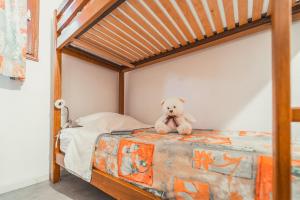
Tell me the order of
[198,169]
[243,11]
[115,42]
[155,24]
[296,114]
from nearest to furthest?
[296,114], [198,169], [243,11], [155,24], [115,42]

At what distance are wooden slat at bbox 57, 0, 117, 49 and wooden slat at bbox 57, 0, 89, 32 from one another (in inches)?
3.3

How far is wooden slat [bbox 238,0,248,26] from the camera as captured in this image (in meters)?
0.96

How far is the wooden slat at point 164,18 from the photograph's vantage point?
937 millimetres

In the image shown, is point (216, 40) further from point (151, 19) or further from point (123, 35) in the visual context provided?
point (123, 35)

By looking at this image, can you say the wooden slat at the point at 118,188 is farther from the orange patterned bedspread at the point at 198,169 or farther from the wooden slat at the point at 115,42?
the wooden slat at the point at 115,42

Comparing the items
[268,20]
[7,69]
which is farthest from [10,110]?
[268,20]

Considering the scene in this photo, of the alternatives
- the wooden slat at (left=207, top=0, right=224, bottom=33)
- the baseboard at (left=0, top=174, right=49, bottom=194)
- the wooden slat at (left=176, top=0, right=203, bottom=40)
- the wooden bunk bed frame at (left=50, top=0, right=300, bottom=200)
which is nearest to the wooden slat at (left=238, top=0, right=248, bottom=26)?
the wooden bunk bed frame at (left=50, top=0, right=300, bottom=200)

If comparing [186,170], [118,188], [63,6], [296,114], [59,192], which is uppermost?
[63,6]

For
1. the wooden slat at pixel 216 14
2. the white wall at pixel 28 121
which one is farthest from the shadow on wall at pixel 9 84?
the wooden slat at pixel 216 14

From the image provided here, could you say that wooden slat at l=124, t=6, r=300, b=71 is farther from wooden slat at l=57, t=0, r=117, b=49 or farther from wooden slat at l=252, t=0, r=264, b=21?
wooden slat at l=57, t=0, r=117, b=49

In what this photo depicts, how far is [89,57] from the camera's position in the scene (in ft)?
5.57

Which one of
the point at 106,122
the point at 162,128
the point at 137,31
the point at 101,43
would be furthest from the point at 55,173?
the point at 137,31

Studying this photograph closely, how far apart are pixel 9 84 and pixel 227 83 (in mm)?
1836

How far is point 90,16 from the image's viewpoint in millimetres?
919
